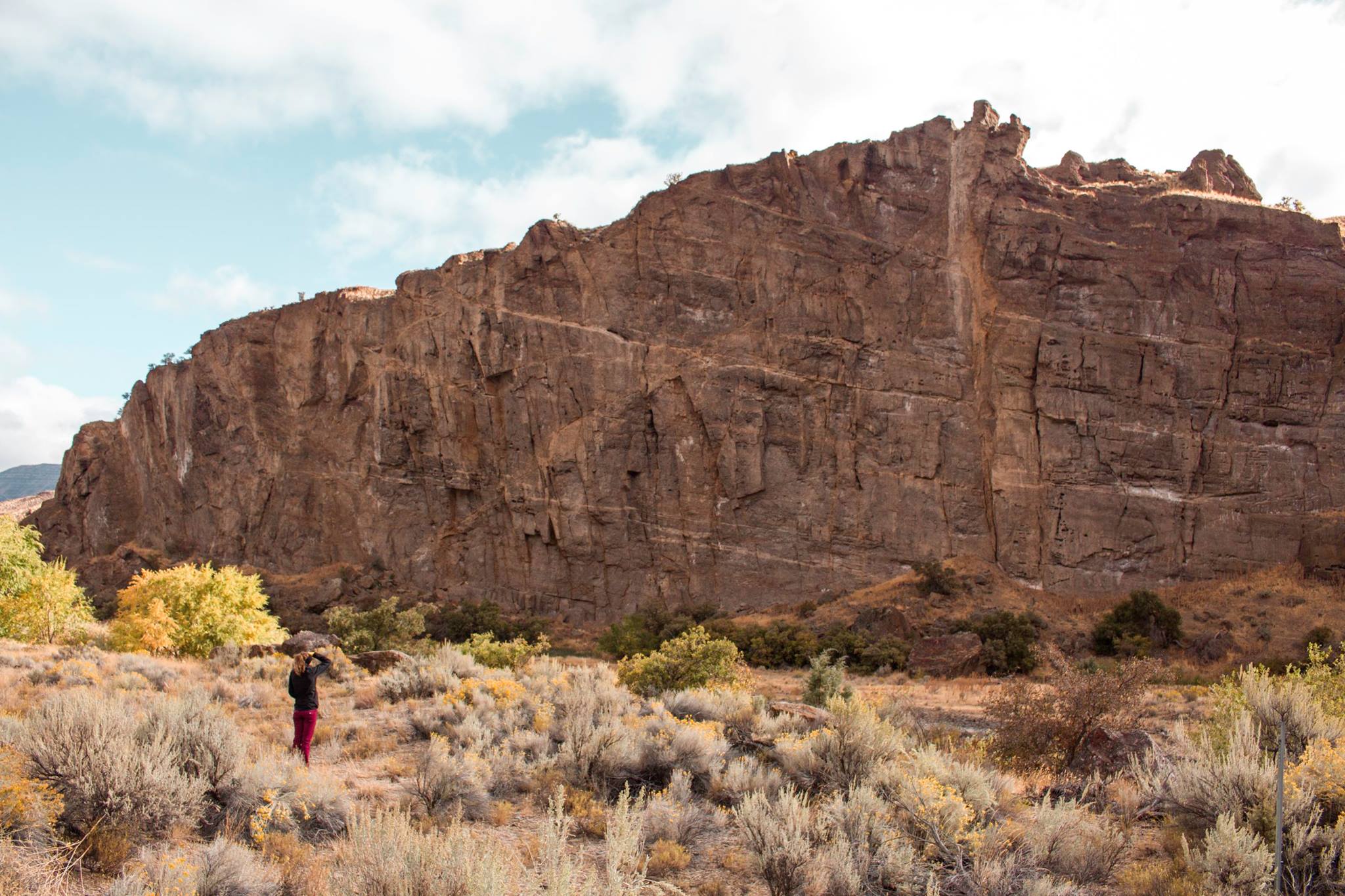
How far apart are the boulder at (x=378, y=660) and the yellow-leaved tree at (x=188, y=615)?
4334 mm

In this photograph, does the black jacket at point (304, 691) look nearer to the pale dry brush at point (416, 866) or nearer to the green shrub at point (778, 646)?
the pale dry brush at point (416, 866)

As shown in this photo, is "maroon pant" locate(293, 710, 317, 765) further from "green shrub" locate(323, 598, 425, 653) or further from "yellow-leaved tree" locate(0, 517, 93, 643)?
"green shrub" locate(323, 598, 425, 653)

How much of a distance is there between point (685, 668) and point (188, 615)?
12.7m

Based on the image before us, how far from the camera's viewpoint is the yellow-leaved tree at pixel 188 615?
20.6 meters

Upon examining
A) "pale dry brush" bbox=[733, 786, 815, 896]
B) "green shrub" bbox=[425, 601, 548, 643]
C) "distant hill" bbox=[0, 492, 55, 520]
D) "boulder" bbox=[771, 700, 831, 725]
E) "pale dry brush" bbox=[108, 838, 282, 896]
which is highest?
"distant hill" bbox=[0, 492, 55, 520]

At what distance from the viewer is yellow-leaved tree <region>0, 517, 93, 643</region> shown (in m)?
24.7

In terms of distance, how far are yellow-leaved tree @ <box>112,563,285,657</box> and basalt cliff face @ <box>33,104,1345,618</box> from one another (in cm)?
2368

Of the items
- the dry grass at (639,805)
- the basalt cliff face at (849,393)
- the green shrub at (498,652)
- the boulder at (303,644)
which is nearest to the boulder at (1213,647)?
the basalt cliff face at (849,393)

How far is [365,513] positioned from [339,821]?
47.1m

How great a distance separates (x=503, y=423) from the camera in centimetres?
4875

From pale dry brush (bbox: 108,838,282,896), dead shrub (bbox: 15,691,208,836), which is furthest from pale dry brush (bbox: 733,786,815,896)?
dead shrub (bbox: 15,691,208,836)

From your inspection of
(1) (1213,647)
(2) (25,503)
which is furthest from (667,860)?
(2) (25,503)

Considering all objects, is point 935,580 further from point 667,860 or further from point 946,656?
point 667,860

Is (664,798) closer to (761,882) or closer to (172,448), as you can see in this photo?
(761,882)
